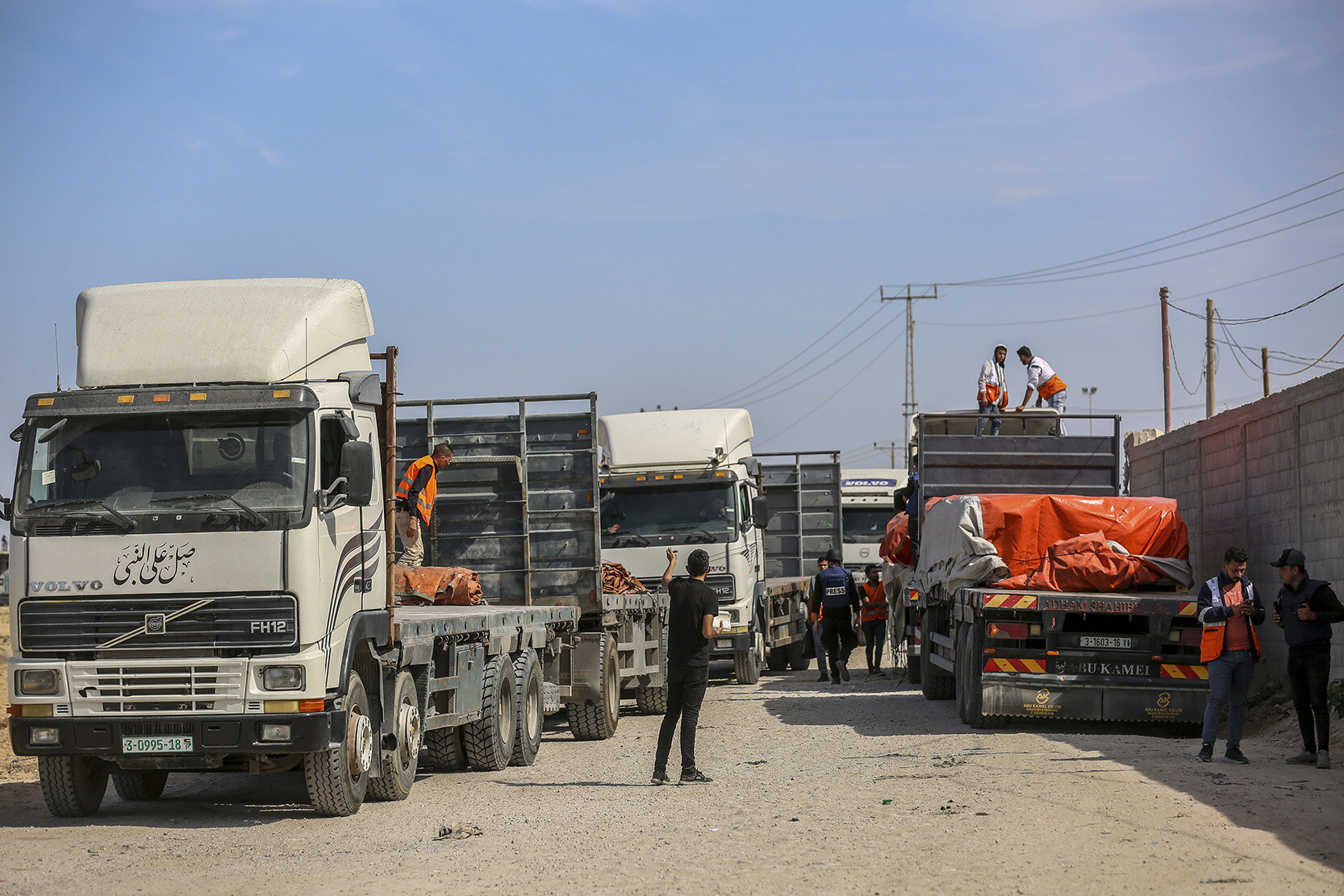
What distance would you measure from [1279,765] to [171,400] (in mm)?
→ 8718

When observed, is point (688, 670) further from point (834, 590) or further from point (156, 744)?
point (834, 590)

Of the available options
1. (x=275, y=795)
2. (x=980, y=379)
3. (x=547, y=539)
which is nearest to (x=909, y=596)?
(x=980, y=379)

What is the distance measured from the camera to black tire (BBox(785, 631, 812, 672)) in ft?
86.4

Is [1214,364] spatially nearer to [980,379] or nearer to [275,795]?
[980,379]

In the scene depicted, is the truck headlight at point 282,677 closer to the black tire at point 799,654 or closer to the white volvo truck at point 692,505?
the white volvo truck at point 692,505

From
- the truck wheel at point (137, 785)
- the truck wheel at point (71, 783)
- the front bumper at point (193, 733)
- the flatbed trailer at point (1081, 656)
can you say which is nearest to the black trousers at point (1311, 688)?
the flatbed trailer at point (1081, 656)

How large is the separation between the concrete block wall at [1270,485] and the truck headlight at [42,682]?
10410 millimetres

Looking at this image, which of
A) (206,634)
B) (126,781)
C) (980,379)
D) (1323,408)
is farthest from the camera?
(980,379)

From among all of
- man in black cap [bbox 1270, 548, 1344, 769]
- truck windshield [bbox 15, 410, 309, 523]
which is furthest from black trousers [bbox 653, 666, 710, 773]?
man in black cap [bbox 1270, 548, 1344, 769]

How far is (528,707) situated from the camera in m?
13.4

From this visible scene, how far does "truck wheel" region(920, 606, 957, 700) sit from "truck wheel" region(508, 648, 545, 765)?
6038mm

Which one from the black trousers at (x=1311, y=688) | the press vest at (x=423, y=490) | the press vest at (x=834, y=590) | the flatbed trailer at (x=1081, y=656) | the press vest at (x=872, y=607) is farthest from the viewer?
the press vest at (x=872, y=607)

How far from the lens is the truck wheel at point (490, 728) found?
12445 mm

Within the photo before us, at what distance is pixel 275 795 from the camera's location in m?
11.5
